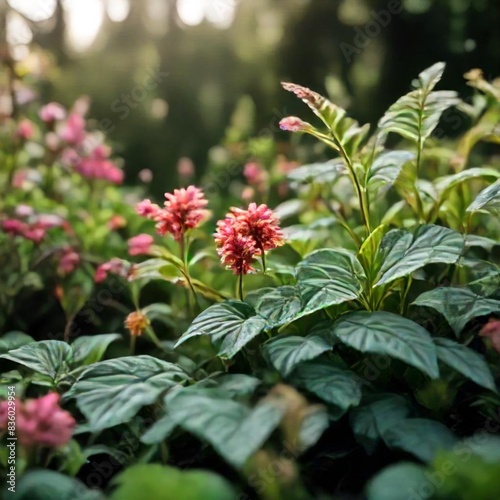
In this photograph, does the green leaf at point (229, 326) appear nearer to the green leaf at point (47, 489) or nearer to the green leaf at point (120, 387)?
the green leaf at point (120, 387)

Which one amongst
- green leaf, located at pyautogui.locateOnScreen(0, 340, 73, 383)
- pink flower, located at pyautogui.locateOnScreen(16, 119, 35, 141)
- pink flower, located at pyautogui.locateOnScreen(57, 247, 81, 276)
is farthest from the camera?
pink flower, located at pyautogui.locateOnScreen(16, 119, 35, 141)

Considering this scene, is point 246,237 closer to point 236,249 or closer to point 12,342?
point 236,249

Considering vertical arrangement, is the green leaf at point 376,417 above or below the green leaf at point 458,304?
below

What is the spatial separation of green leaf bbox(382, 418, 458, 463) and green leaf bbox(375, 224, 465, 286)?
0.22 metres

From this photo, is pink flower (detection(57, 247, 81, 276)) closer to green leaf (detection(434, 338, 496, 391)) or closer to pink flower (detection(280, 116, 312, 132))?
pink flower (detection(280, 116, 312, 132))

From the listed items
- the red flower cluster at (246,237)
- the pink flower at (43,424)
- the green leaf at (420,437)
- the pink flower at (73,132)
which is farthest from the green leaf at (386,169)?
the pink flower at (73,132)

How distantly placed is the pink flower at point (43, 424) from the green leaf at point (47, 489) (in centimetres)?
4

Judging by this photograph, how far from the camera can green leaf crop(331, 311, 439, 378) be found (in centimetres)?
86

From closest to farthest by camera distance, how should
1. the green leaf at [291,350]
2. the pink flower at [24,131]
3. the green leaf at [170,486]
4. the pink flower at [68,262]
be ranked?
1. the green leaf at [170,486]
2. the green leaf at [291,350]
3. the pink flower at [68,262]
4. the pink flower at [24,131]

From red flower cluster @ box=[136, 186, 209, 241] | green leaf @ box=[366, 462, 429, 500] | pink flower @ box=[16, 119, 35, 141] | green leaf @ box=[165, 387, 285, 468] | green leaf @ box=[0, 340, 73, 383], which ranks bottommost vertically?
green leaf @ box=[0, 340, 73, 383]

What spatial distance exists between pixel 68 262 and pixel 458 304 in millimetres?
967

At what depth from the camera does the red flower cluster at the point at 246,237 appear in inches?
41.6
